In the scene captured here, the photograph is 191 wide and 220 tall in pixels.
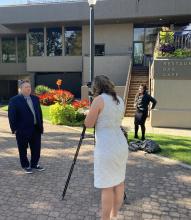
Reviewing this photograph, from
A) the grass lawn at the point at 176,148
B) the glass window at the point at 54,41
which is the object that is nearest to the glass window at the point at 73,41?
the glass window at the point at 54,41

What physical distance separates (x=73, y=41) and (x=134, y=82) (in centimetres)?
846

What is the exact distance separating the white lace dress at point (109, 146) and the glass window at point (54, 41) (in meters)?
22.8

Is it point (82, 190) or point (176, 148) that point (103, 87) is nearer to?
point (82, 190)

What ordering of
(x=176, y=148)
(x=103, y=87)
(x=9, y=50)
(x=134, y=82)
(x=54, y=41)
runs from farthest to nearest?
(x=9, y=50) → (x=54, y=41) → (x=134, y=82) → (x=176, y=148) → (x=103, y=87)

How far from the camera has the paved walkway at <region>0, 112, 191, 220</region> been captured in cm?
466

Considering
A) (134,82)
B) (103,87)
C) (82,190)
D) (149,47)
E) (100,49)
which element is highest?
(149,47)

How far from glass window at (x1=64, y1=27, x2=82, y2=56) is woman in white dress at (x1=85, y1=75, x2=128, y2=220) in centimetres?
2203

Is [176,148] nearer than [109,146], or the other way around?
[109,146]

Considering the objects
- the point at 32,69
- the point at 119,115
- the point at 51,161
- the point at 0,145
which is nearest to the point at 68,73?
the point at 32,69

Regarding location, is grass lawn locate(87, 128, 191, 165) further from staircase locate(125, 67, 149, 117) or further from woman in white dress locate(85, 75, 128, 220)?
staircase locate(125, 67, 149, 117)

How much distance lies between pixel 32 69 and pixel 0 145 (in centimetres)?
1833

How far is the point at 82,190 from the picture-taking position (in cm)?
551

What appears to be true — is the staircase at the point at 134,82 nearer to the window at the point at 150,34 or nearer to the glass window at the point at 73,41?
the window at the point at 150,34

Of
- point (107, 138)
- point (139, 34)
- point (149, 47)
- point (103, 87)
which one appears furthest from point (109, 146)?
point (139, 34)
